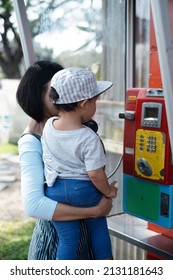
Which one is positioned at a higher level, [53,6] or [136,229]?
[53,6]

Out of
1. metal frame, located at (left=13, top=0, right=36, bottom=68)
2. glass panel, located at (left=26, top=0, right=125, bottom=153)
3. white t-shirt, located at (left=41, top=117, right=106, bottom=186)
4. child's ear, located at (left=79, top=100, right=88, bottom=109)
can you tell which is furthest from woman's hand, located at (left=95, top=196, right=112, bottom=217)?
glass panel, located at (left=26, top=0, right=125, bottom=153)

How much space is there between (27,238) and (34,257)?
2.67 metres

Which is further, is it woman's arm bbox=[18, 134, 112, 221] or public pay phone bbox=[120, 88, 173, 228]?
public pay phone bbox=[120, 88, 173, 228]

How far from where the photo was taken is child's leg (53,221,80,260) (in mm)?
1455

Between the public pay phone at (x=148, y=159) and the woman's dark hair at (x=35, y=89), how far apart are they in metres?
0.44

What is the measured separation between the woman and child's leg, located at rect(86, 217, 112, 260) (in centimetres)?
2

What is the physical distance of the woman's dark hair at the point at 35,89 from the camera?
1551 millimetres

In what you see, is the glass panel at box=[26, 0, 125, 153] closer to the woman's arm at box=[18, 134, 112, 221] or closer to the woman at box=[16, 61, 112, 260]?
the woman at box=[16, 61, 112, 260]

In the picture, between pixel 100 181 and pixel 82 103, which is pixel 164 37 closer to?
pixel 82 103

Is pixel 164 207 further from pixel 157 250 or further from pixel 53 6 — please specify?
pixel 53 6

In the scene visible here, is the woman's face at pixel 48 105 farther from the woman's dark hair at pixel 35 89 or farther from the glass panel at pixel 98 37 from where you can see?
the glass panel at pixel 98 37

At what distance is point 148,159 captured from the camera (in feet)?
6.01

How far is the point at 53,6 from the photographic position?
2561 mm
